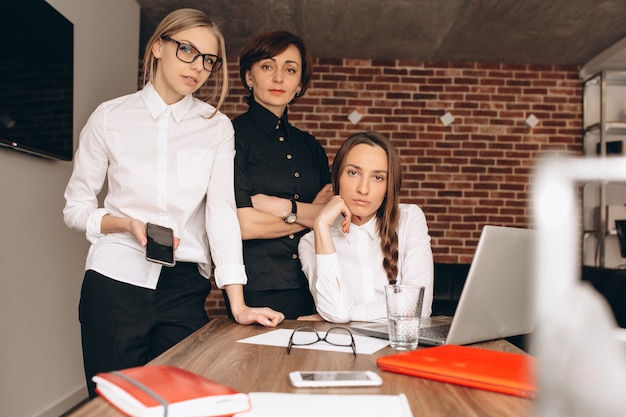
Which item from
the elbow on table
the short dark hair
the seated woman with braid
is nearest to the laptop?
the elbow on table

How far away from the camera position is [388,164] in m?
2.01

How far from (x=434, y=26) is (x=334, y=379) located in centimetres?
391

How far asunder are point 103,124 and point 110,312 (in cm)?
51

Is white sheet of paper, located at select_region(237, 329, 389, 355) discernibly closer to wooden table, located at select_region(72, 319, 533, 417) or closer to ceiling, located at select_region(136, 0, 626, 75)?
wooden table, located at select_region(72, 319, 533, 417)

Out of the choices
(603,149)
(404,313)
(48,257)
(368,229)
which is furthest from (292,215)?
(603,149)

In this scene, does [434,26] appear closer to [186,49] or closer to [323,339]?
[186,49]

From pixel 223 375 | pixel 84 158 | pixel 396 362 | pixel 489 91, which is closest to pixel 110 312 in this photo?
pixel 84 158

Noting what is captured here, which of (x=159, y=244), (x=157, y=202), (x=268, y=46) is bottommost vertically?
(x=159, y=244)

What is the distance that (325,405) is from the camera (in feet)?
2.58

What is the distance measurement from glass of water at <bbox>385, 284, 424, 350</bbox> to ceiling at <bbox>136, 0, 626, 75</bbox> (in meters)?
3.15

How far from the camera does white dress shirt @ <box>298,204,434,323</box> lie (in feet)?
5.70

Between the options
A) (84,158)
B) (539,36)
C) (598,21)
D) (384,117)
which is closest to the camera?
(84,158)

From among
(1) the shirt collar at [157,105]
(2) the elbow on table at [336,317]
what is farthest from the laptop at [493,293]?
(1) the shirt collar at [157,105]

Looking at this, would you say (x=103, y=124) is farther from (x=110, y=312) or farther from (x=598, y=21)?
(x=598, y=21)
